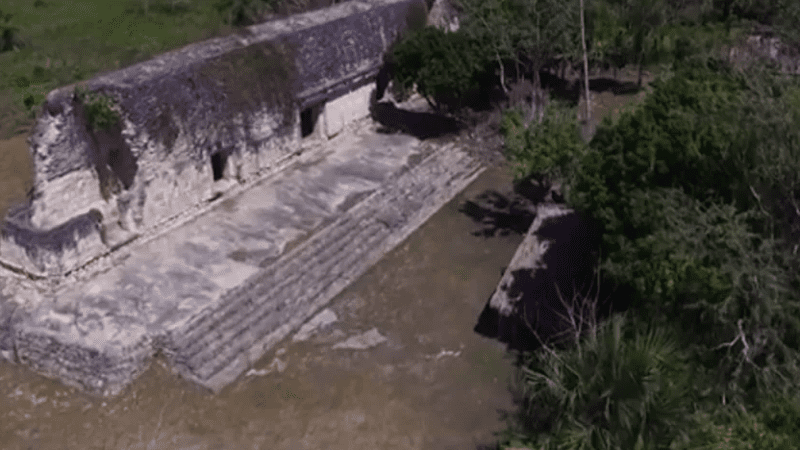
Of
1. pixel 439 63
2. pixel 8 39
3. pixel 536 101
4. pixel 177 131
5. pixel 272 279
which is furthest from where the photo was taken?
pixel 8 39

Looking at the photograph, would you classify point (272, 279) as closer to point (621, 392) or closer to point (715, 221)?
point (621, 392)

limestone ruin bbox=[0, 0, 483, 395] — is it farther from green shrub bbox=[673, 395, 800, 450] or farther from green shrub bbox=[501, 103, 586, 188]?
green shrub bbox=[673, 395, 800, 450]

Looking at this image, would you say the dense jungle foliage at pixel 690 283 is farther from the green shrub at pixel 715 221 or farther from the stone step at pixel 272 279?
the stone step at pixel 272 279

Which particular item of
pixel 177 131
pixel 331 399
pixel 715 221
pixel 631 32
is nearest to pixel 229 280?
pixel 331 399

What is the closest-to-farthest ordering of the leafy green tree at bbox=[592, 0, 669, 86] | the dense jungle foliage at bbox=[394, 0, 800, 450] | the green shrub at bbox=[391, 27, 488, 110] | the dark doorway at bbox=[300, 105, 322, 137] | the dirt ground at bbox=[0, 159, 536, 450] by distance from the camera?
the dense jungle foliage at bbox=[394, 0, 800, 450] → the dirt ground at bbox=[0, 159, 536, 450] → the dark doorway at bbox=[300, 105, 322, 137] → the green shrub at bbox=[391, 27, 488, 110] → the leafy green tree at bbox=[592, 0, 669, 86]

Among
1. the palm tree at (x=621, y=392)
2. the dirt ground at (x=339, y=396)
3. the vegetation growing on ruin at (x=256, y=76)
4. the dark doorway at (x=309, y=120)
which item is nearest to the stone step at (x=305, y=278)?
the dirt ground at (x=339, y=396)

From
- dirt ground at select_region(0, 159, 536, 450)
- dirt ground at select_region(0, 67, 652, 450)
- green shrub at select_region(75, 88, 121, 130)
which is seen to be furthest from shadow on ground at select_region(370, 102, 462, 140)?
green shrub at select_region(75, 88, 121, 130)
